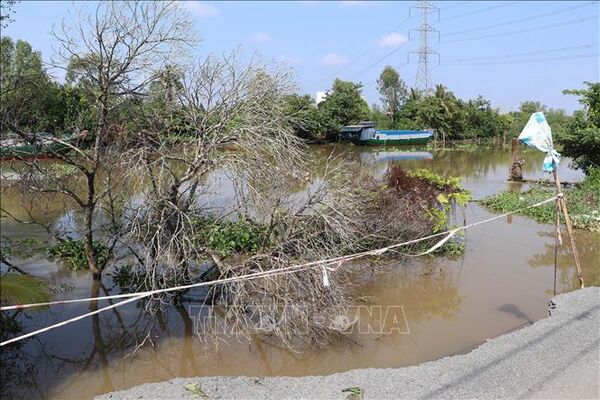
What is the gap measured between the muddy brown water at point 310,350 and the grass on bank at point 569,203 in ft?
8.16

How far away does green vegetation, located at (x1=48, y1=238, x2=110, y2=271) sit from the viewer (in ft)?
33.2

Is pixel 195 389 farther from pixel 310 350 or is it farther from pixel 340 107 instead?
pixel 340 107

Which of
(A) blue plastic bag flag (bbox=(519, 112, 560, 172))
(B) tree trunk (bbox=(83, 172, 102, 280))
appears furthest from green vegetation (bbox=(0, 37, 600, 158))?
(A) blue plastic bag flag (bbox=(519, 112, 560, 172))

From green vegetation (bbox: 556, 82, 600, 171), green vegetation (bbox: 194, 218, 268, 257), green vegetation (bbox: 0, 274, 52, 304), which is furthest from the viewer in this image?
green vegetation (bbox: 556, 82, 600, 171)

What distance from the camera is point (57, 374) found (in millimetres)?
6695

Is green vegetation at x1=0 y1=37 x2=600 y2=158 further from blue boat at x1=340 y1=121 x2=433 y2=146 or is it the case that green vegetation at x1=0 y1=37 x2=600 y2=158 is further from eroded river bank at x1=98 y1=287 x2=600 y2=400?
eroded river bank at x1=98 y1=287 x2=600 y2=400

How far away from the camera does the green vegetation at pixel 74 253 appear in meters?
10.1

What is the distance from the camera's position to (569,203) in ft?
52.9

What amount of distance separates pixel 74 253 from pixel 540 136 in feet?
29.2

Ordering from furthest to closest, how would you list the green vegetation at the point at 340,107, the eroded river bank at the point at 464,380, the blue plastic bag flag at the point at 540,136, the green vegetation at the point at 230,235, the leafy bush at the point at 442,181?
the green vegetation at the point at 340,107 < the leafy bush at the point at 442,181 < the green vegetation at the point at 230,235 < the blue plastic bag flag at the point at 540,136 < the eroded river bank at the point at 464,380

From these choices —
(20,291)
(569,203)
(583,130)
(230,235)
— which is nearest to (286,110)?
(230,235)

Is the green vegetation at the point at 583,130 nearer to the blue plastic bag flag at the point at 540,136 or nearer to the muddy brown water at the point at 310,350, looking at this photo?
the muddy brown water at the point at 310,350

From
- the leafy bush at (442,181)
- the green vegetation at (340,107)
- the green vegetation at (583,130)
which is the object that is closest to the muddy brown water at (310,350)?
the leafy bush at (442,181)

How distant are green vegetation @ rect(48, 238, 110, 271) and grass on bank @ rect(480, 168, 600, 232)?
12250 millimetres
